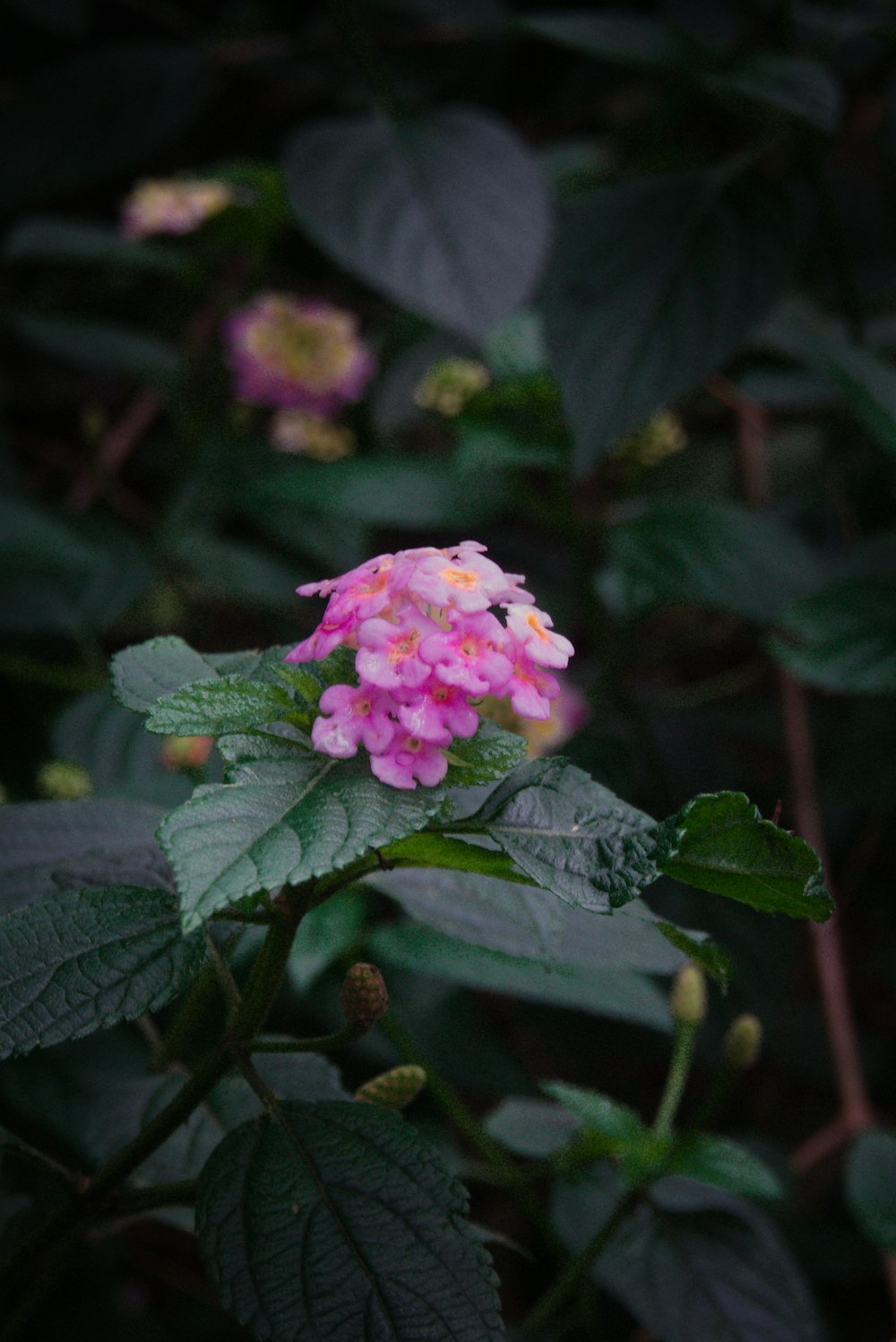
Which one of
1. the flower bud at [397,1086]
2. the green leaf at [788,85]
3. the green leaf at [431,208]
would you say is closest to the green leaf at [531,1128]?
the flower bud at [397,1086]

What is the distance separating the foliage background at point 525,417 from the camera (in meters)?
1.07

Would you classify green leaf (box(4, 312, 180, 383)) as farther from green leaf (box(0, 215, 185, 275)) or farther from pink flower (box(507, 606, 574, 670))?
pink flower (box(507, 606, 574, 670))

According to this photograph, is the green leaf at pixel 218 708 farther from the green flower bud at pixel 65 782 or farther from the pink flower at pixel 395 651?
the green flower bud at pixel 65 782

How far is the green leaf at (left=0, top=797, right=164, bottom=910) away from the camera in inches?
23.0

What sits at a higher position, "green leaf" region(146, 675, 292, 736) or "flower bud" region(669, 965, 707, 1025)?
"green leaf" region(146, 675, 292, 736)

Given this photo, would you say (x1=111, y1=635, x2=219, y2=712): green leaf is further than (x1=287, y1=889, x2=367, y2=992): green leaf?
No

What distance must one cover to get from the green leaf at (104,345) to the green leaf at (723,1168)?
1147mm

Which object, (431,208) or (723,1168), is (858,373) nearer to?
(431,208)

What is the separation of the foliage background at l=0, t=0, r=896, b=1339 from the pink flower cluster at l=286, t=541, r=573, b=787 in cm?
37

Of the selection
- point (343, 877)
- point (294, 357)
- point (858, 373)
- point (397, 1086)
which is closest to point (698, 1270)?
point (397, 1086)

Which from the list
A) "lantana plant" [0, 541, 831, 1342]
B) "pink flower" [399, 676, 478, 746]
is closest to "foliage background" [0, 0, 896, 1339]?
"lantana plant" [0, 541, 831, 1342]

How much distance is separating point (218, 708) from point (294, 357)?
3.98ft

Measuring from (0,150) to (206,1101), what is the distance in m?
1.43

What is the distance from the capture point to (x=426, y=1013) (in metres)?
1.00
